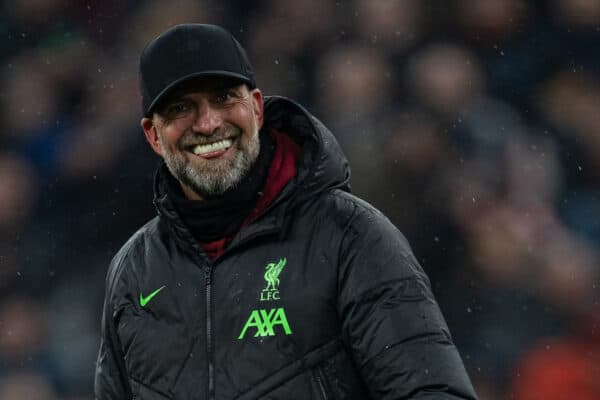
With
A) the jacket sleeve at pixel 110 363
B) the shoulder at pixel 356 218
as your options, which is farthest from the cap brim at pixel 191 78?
the jacket sleeve at pixel 110 363

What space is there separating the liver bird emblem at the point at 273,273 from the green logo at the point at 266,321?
4 cm

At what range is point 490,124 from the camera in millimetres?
4070

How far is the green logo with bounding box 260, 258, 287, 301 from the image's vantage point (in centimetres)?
190

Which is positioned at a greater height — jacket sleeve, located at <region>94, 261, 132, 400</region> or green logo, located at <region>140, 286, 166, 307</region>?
green logo, located at <region>140, 286, 166, 307</region>

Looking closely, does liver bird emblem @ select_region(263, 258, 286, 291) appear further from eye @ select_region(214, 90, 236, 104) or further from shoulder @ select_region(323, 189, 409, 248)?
eye @ select_region(214, 90, 236, 104)

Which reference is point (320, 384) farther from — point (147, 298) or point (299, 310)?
point (147, 298)

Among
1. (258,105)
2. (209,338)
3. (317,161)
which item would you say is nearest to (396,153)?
(258,105)

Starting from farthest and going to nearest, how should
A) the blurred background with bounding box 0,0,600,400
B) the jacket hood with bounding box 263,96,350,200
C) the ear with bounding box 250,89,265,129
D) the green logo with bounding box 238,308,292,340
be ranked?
the blurred background with bounding box 0,0,600,400, the ear with bounding box 250,89,265,129, the jacket hood with bounding box 263,96,350,200, the green logo with bounding box 238,308,292,340

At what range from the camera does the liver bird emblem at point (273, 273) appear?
1.90m

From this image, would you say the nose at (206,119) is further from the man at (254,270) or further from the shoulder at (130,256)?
the shoulder at (130,256)

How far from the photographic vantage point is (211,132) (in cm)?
201

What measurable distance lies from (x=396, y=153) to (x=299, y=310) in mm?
2324

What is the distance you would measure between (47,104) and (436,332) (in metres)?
2.94

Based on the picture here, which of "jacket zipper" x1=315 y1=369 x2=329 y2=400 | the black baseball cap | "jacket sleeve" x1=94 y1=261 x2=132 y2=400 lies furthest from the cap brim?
"jacket zipper" x1=315 y1=369 x2=329 y2=400
